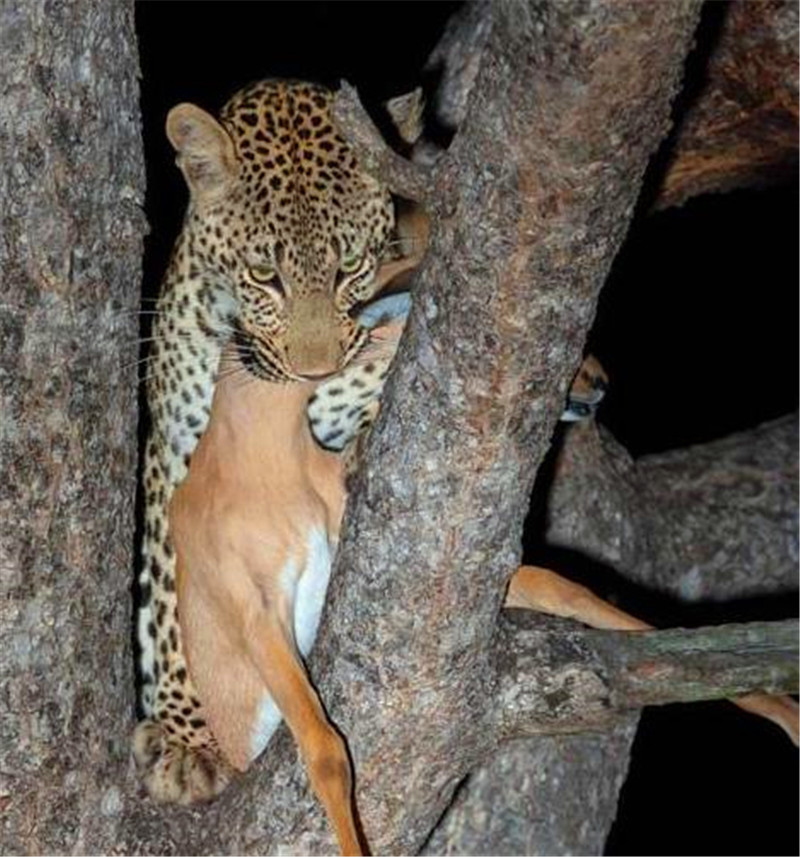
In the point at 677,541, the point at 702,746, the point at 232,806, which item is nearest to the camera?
the point at 232,806

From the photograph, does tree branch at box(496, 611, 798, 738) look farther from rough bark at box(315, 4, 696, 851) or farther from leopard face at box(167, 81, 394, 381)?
leopard face at box(167, 81, 394, 381)

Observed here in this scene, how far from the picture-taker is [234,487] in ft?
12.1

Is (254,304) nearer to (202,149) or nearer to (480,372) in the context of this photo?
(202,149)

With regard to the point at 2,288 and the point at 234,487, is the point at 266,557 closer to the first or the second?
the point at 234,487

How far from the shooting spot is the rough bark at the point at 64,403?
3.18 meters

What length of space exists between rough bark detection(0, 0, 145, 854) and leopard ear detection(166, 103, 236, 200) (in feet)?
1.99

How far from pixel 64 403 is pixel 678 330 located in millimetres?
3560

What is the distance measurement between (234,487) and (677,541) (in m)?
1.02

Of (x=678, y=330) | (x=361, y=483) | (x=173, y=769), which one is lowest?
(x=678, y=330)

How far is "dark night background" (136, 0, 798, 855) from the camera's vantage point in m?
6.09

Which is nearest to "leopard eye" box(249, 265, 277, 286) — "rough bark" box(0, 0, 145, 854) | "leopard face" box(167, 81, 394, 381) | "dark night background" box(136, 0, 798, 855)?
"leopard face" box(167, 81, 394, 381)

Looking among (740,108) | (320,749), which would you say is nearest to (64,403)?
(320,749)

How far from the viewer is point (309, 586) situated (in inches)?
144

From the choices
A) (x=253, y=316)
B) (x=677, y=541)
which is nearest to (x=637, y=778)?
(x=677, y=541)
